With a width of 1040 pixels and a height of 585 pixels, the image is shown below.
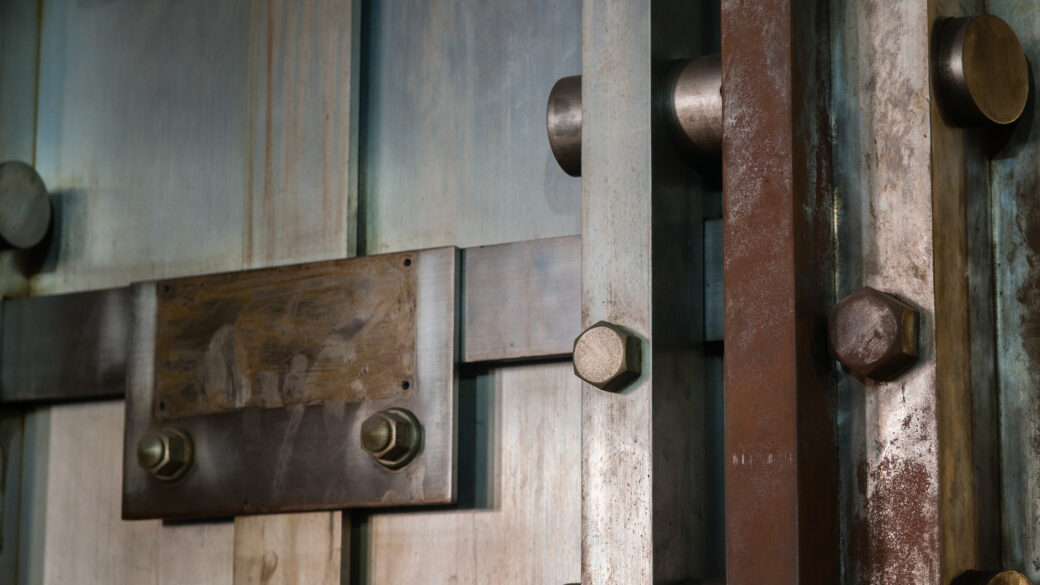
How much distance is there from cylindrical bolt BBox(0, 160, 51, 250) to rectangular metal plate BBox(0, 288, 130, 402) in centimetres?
8

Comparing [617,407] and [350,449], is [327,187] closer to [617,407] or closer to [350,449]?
[350,449]

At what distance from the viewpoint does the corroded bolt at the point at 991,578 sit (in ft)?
3.74

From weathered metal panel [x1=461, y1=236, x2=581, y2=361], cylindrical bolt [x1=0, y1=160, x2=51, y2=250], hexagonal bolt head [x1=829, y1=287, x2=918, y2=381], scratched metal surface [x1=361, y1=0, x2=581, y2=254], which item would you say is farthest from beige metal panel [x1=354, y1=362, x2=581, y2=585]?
cylindrical bolt [x1=0, y1=160, x2=51, y2=250]

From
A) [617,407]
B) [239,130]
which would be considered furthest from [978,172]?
[239,130]

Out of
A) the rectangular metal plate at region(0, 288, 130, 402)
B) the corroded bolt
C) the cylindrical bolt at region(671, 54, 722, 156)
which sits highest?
the cylindrical bolt at region(671, 54, 722, 156)

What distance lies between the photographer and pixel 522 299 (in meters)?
1.51

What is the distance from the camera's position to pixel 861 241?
1.22m

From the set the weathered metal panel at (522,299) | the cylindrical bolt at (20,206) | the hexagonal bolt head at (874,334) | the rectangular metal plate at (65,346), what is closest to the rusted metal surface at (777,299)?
the hexagonal bolt head at (874,334)

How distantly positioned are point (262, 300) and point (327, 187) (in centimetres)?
14

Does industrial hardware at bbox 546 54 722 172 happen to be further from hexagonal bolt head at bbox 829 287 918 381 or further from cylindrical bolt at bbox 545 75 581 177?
hexagonal bolt head at bbox 829 287 918 381

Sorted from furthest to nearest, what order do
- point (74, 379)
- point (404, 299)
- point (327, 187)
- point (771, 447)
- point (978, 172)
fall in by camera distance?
point (74, 379)
point (327, 187)
point (404, 299)
point (978, 172)
point (771, 447)

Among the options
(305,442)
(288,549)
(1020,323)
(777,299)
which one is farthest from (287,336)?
(1020,323)

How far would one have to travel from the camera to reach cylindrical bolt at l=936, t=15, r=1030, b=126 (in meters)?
1.21

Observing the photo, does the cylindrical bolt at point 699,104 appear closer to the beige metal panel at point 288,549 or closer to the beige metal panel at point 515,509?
the beige metal panel at point 515,509
